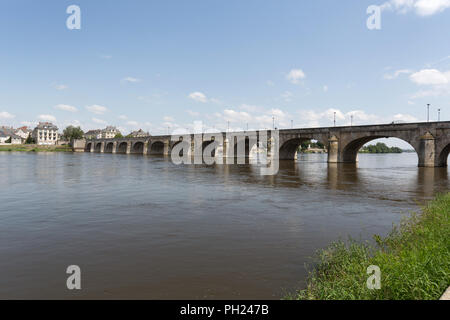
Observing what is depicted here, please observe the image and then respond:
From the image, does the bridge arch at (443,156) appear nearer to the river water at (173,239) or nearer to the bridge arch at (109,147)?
the river water at (173,239)

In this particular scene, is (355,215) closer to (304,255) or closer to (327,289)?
(304,255)

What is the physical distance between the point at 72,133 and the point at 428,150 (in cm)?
16122

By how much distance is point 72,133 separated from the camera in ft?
516

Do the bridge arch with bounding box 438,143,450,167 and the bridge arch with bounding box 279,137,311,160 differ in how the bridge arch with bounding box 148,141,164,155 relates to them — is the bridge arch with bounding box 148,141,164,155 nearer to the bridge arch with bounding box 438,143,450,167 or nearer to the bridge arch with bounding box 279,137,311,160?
the bridge arch with bounding box 279,137,311,160

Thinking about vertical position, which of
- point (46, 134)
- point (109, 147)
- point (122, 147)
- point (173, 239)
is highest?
point (46, 134)

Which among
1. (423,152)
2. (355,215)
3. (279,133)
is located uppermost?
(279,133)

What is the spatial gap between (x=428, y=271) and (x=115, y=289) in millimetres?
6210

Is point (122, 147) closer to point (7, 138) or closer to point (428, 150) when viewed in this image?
point (7, 138)

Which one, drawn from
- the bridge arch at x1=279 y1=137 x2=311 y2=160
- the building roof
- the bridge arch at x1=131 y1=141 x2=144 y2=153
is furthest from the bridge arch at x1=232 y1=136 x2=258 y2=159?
the building roof

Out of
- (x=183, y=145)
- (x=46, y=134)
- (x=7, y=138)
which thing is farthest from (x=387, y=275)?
(x=7, y=138)

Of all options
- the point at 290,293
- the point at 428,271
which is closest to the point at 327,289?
the point at 290,293

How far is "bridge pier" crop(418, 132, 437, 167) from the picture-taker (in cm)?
3997

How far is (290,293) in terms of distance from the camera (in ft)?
18.8

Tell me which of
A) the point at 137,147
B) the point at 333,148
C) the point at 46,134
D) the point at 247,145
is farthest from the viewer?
the point at 46,134
